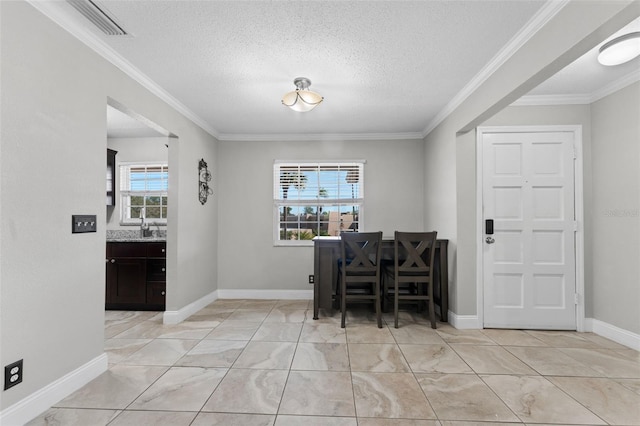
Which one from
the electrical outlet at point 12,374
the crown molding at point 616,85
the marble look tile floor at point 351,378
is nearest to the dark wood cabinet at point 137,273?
the marble look tile floor at point 351,378

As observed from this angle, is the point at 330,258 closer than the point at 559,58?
No

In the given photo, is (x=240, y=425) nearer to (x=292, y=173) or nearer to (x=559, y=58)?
(x=559, y=58)

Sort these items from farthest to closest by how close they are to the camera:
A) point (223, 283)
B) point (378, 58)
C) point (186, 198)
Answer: point (223, 283) → point (186, 198) → point (378, 58)

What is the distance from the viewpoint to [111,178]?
4.69 metres

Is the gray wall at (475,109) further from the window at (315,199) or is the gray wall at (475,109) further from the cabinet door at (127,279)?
the cabinet door at (127,279)

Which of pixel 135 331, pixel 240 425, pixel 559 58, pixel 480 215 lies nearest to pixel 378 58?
pixel 559 58

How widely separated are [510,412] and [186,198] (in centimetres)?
352

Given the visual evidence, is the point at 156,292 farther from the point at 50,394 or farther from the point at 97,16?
the point at 97,16

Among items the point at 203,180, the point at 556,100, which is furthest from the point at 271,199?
the point at 556,100

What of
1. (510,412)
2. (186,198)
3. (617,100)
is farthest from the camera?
(186,198)

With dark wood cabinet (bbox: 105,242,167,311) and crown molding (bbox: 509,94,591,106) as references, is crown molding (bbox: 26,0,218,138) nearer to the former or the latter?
dark wood cabinet (bbox: 105,242,167,311)

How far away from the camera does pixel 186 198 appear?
366 centimetres

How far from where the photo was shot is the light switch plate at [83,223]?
204 centimetres

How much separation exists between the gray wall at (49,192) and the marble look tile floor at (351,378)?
416mm
